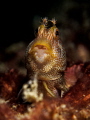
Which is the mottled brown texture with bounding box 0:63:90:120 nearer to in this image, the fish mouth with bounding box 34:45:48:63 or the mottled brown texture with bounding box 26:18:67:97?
the mottled brown texture with bounding box 26:18:67:97

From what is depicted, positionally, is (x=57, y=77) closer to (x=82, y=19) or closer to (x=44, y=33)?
(x=44, y=33)

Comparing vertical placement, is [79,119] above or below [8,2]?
below

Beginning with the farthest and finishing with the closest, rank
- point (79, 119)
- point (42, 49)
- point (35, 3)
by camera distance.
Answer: point (35, 3) → point (42, 49) → point (79, 119)

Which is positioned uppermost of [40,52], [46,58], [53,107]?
[40,52]

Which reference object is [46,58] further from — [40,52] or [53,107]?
[53,107]

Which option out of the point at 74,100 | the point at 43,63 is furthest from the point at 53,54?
the point at 74,100

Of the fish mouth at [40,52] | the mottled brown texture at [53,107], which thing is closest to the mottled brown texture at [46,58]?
the fish mouth at [40,52]

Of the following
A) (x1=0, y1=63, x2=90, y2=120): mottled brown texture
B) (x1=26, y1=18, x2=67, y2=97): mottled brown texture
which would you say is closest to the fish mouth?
(x1=26, y1=18, x2=67, y2=97): mottled brown texture

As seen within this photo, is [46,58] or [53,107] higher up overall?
[46,58]

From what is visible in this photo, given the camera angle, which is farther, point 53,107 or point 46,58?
point 46,58

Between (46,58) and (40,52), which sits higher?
(40,52)

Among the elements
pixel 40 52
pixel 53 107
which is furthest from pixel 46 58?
pixel 53 107
